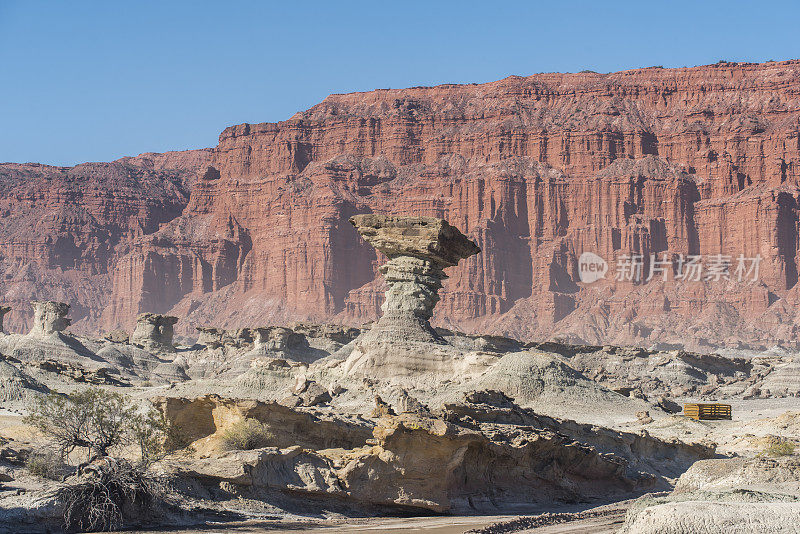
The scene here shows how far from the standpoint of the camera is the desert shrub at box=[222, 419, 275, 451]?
22719 millimetres

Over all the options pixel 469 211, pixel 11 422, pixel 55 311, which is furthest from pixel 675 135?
pixel 11 422

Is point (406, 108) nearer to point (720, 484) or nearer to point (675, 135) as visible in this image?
point (675, 135)

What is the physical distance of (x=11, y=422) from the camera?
30484 millimetres

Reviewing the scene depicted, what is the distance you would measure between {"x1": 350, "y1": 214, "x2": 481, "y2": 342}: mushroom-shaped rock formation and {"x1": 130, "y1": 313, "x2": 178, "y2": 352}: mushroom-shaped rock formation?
45.0 metres

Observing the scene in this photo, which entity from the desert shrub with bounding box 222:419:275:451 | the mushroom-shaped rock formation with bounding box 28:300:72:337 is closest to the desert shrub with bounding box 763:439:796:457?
the desert shrub with bounding box 222:419:275:451

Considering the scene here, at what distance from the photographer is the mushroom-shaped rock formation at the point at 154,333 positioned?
8506 centimetres

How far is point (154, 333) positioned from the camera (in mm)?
86062

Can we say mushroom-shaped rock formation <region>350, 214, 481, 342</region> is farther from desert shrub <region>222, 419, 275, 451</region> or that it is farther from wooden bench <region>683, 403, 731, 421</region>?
desert shrub <region>222, 419, 275, 451</region>

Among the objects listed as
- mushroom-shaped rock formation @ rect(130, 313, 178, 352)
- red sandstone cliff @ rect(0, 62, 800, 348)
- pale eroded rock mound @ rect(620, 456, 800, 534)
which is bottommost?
pale eroded rock mound @ rect(620, 456, 800, 534)

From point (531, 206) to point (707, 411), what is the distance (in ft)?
407

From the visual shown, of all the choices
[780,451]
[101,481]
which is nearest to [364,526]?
[101,481]

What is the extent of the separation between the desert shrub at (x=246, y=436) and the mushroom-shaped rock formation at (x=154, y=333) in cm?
6275

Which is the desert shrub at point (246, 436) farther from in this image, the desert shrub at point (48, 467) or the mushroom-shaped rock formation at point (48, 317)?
the mushroom-shaped rock formation at point (48, 317)

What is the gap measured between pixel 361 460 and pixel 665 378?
59.9m
